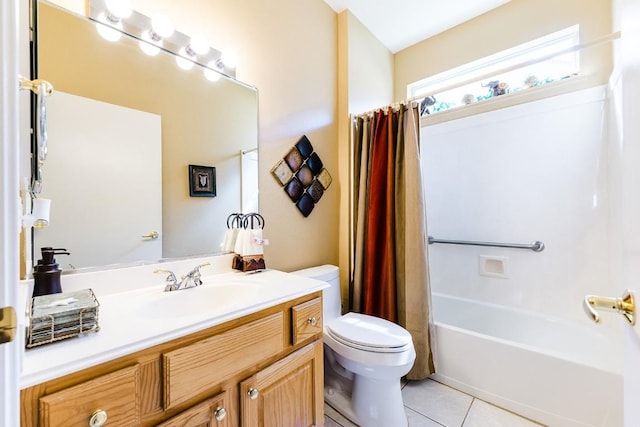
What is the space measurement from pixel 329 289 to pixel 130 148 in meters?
1.32

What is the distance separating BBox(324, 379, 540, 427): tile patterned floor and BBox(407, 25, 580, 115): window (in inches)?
76.3

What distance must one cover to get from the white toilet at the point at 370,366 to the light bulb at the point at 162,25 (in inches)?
65.8

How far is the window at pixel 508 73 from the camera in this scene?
191 centimetres

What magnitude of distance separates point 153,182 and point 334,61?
1.63 metres

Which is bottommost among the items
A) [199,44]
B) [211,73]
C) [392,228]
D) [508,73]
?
[392,228]

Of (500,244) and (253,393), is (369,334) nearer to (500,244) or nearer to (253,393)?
(253,393)

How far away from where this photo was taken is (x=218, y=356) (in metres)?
0.80

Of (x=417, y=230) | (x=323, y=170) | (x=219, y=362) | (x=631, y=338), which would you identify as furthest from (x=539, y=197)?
(x=219, y=362)

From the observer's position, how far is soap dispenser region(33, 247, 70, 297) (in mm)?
836

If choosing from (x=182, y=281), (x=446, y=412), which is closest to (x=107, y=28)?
(x=182, y=281)

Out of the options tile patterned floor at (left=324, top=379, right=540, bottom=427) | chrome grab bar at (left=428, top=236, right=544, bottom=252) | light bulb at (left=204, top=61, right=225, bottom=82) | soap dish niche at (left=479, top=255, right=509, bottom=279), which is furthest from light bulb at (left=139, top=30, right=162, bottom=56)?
soap dish niche at (left=479, top=255, right=509, bottom=279)

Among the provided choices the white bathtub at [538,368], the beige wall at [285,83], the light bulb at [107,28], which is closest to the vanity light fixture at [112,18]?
the light bulb at [107,28]

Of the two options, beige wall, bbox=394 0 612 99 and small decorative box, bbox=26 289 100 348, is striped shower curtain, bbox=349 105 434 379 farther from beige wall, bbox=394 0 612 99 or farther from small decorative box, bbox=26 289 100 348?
small decorative box, bbox=26 289 100 348

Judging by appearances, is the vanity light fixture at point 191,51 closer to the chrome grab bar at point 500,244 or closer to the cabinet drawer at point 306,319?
the cabinet drawer at point 306,319
